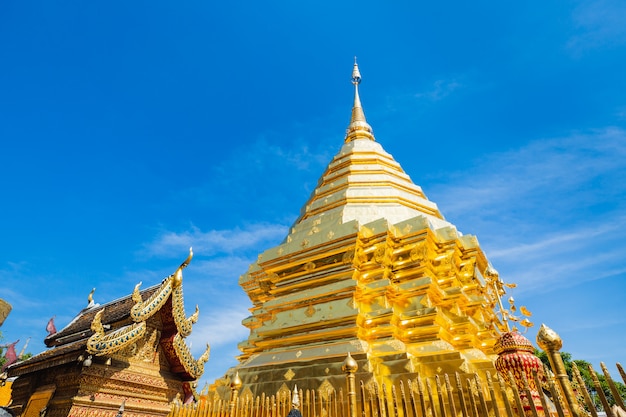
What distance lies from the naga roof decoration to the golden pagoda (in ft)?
3.62

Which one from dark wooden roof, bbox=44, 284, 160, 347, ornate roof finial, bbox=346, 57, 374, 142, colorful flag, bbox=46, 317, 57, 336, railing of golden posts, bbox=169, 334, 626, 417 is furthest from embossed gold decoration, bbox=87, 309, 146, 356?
ornate roof finial, bbox=346, 57, 374, 142

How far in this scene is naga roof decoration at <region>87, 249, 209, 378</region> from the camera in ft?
21.4

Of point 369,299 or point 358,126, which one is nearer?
point 369,299

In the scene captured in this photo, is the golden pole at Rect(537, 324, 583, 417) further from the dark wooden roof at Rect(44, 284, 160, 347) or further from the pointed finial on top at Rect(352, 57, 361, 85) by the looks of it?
the pointed finial on top at Rect(352, 57, 361, 85)

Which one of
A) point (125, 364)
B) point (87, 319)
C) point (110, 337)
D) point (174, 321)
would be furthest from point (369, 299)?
point (87, 319)

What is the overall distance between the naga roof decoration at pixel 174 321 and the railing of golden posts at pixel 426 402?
170 cm

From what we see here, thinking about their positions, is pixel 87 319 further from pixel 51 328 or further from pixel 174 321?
pixel 174 321

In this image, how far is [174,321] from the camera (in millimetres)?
7449

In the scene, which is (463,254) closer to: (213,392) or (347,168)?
(347,168)

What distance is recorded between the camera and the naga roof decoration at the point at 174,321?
652 centimetres

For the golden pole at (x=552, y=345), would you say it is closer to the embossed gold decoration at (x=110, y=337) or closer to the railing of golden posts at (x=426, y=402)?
A: the railing of golden posts at (x=426, y=402)

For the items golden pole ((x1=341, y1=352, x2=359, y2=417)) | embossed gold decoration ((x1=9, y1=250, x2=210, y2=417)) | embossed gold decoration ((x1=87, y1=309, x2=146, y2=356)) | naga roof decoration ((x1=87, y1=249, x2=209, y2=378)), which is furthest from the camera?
naga roof decoration ((x1=87, y1=249, x2=209, y2=378))

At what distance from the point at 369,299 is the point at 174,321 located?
12.6ft

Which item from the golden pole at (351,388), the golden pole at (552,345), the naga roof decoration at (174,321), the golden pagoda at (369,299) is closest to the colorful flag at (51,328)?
the naga roof decoration at (174,321)
